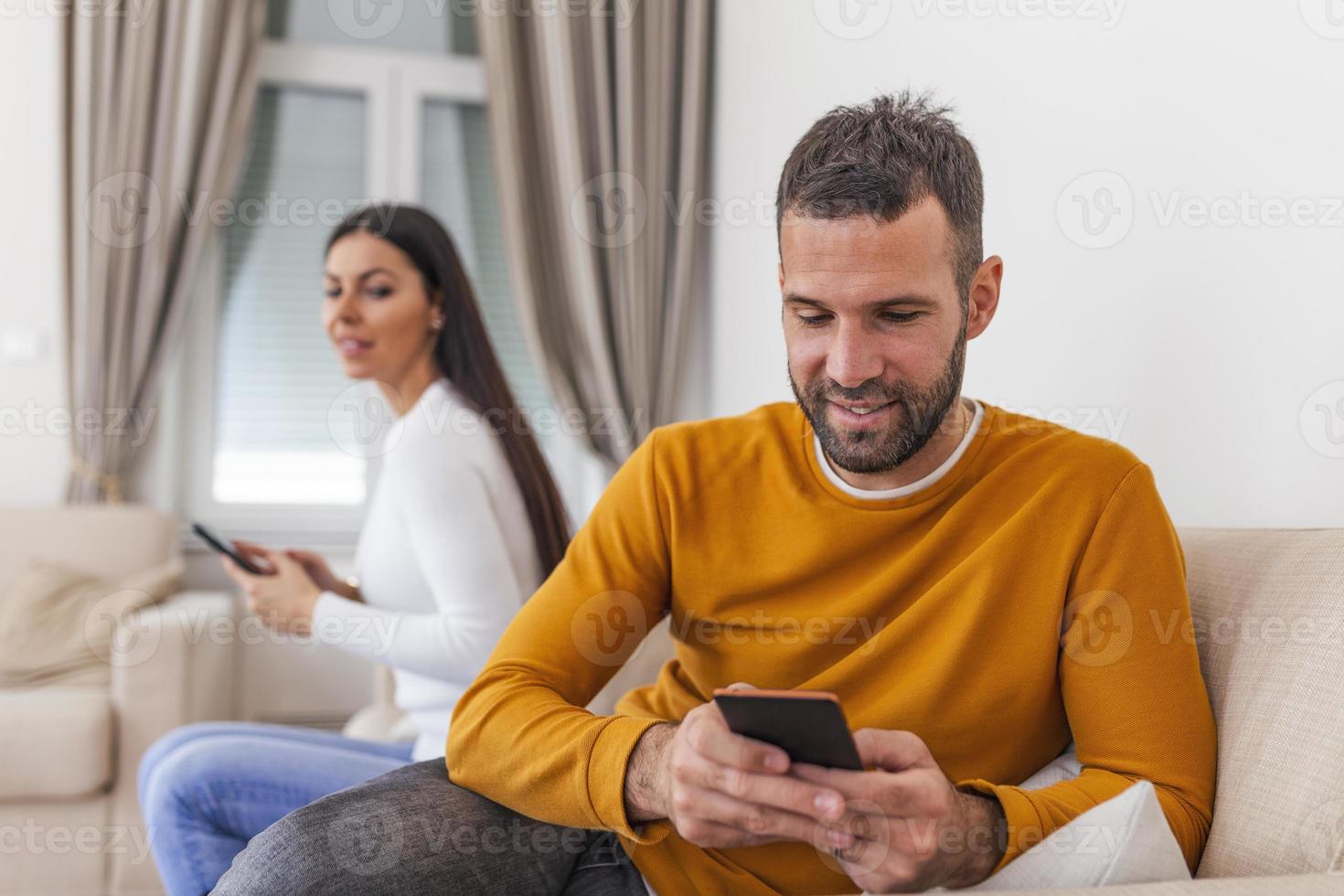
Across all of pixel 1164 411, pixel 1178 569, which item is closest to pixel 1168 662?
pixel 1178 569

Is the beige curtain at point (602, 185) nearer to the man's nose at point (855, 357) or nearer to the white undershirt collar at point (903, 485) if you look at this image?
the white undershirt collar at point (903, 485)

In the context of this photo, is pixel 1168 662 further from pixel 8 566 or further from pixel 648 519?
pixel 8 566

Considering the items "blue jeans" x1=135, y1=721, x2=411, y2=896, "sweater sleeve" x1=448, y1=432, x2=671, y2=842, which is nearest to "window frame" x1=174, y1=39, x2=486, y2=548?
"blue jeans" x1=135, y1=721, x2=411, y2=896

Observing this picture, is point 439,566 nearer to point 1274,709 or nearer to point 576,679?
point 576,679

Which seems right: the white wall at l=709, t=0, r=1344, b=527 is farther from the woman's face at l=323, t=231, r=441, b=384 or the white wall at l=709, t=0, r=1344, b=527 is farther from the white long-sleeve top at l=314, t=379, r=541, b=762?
the woman's face at l=323, t=231, r=441, b=384

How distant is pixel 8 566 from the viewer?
3039mm

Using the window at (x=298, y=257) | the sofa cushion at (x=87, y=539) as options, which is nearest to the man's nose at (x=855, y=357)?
the sofa cushion at (x=87, y=539)

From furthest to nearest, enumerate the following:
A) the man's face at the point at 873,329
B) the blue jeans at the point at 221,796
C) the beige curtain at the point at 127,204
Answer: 1. the beige curtain at the point at 127,204
2. the blue jeans at the point at 221,796
3. the man's face at the point at 873,329

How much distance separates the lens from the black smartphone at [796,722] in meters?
0.74

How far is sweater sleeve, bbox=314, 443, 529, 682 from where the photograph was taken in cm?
151

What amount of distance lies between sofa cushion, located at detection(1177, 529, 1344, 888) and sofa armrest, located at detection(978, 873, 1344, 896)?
0.11 m

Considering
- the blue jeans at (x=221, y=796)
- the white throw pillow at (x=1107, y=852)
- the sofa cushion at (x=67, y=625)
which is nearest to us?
the white throw pillow at (x=1107, y=852)

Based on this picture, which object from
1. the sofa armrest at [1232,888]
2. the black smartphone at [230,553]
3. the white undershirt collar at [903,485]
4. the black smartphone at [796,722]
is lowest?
the black smartphone at [230,553]

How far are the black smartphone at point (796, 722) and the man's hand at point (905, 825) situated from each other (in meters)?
0.02
